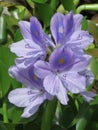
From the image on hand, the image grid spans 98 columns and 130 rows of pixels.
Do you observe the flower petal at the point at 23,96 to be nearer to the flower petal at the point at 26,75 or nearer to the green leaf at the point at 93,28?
the flower petal at the point at 26,75

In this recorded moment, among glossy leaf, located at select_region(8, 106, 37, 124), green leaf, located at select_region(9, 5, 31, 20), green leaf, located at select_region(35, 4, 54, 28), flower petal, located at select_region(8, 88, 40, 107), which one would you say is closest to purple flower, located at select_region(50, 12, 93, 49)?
flower petal, located at select_region(8, 88, 40, 107)

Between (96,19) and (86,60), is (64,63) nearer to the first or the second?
(86,60)

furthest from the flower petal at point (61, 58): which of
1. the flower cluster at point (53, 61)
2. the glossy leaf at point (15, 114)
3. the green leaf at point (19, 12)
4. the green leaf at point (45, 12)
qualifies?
the green leaf at point (19, 12)

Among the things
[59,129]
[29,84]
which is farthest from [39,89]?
[59,129]

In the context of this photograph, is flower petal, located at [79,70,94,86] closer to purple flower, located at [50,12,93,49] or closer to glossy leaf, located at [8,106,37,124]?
purple flower, located at [50,12,93,49]

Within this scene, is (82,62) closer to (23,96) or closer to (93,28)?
(23,96)

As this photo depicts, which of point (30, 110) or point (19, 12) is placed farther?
point (19, 12)

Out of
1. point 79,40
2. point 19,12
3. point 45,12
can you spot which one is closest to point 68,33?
point 79,40
